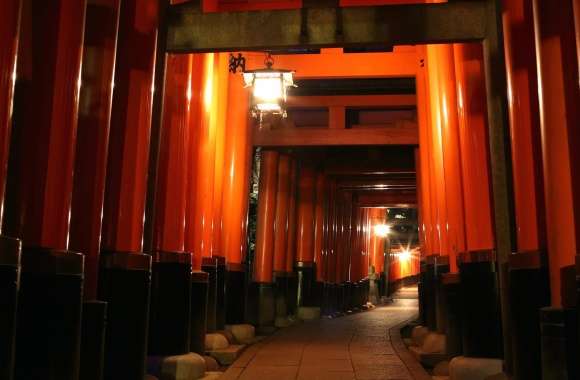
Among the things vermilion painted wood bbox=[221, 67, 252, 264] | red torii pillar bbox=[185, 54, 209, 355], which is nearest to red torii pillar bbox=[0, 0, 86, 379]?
red torii pillar bbox=[185, 54, 209, 355]

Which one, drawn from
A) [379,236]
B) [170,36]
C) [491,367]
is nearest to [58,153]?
[170,36]

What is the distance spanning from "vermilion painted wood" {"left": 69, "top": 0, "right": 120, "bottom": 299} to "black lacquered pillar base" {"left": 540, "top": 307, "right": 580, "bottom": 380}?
10.2ft

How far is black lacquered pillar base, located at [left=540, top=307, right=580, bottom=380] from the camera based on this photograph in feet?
11.3

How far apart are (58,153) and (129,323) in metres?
1.93

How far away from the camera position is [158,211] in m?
6.60

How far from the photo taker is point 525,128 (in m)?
4.52

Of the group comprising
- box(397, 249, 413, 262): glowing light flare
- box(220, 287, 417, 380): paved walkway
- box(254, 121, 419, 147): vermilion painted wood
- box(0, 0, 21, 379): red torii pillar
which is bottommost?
box(220, 287, 417, 380): paved walkway

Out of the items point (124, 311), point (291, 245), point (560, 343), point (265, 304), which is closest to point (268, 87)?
point (124, 311)

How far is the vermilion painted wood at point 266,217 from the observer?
13.7m

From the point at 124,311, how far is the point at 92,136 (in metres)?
1.49

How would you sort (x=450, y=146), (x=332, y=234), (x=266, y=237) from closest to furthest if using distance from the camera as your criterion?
1. (x=450, y=146)
2. (x=266, y=237)
3. (x=332, y=234)

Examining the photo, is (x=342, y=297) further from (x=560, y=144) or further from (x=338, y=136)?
(x=560, y=144)

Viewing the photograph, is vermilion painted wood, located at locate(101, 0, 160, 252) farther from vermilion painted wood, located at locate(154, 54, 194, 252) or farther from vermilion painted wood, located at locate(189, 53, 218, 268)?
vermilion painted wood, located at locate(189, 53, 218, 268)

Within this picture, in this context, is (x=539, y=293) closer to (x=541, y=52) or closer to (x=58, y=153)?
(x=541, y=52)
